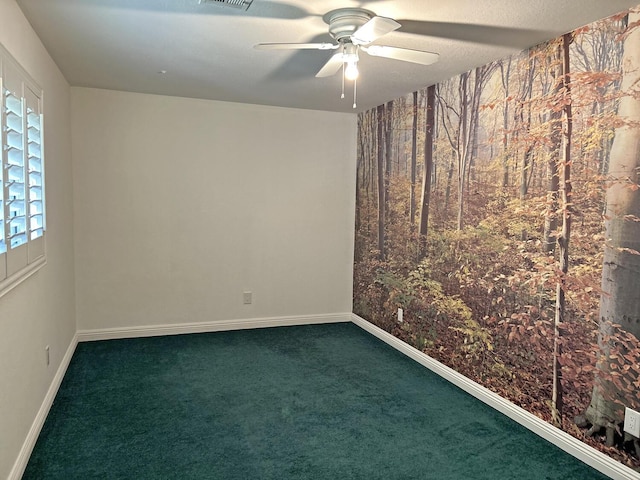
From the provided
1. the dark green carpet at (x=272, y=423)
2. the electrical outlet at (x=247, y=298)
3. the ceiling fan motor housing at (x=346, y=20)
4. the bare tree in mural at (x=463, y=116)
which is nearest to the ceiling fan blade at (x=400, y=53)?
the ceiling fan motor housing at (x=346, y=20)

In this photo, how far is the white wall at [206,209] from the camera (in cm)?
425

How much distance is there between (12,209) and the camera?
210 centimetres

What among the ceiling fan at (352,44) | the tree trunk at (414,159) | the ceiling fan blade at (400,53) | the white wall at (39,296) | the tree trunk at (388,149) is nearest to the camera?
the white wall at (39,296)

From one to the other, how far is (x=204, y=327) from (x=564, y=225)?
11.3ft

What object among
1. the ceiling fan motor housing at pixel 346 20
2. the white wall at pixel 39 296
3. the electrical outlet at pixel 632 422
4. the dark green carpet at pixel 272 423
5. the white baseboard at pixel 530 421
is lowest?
the dark green carpet at pixel 272 423

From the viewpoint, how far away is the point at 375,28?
212 centimetres

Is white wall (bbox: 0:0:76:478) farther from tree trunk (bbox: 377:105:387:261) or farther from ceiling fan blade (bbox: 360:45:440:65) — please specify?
tree trunk (bbox: 377:105:387:261)

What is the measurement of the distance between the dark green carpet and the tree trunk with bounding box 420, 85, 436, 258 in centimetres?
112

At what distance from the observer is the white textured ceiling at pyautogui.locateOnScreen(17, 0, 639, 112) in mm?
2322

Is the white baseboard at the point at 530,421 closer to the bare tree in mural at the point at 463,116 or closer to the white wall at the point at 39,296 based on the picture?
the bare tree in mural at the point at 463,116

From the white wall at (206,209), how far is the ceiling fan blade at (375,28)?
2.59 meters

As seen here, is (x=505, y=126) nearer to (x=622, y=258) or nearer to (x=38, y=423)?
(x=622, y=258)

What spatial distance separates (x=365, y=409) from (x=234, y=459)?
38.5 inches


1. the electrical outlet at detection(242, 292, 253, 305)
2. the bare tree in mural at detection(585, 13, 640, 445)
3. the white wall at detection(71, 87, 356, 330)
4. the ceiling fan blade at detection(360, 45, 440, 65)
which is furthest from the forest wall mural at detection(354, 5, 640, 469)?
the electrical outlet at detection(242, 292, 253, 305)
